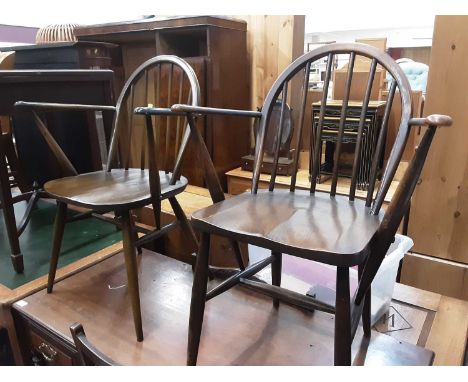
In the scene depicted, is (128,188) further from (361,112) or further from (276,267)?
(361,112)

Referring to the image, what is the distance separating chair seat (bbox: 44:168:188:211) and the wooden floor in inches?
14.8

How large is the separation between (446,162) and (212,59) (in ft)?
4.21

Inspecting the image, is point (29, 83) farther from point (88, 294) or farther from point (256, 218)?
point (256, 218)

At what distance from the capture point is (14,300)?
127 cm

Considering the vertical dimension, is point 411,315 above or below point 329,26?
below

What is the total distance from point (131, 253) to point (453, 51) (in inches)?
50.2

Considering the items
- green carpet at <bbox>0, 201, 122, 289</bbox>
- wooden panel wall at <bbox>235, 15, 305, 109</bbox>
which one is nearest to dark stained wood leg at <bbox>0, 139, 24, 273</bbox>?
green carpet at <bbox>0, 201, 122, 289</bbox>

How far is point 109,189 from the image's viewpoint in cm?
118

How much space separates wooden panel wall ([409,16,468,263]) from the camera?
1.33 meters

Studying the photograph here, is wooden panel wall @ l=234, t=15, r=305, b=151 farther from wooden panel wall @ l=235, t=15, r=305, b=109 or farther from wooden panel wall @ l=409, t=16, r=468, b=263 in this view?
wooden panel wall @ l=409, t=16, r=468, b=263

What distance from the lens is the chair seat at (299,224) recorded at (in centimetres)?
73

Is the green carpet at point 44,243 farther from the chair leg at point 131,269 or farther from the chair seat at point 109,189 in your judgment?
the chair leg at point 131,269

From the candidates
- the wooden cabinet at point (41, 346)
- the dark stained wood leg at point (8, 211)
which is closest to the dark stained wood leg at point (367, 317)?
the wooden cabinet at point (41, 346)
